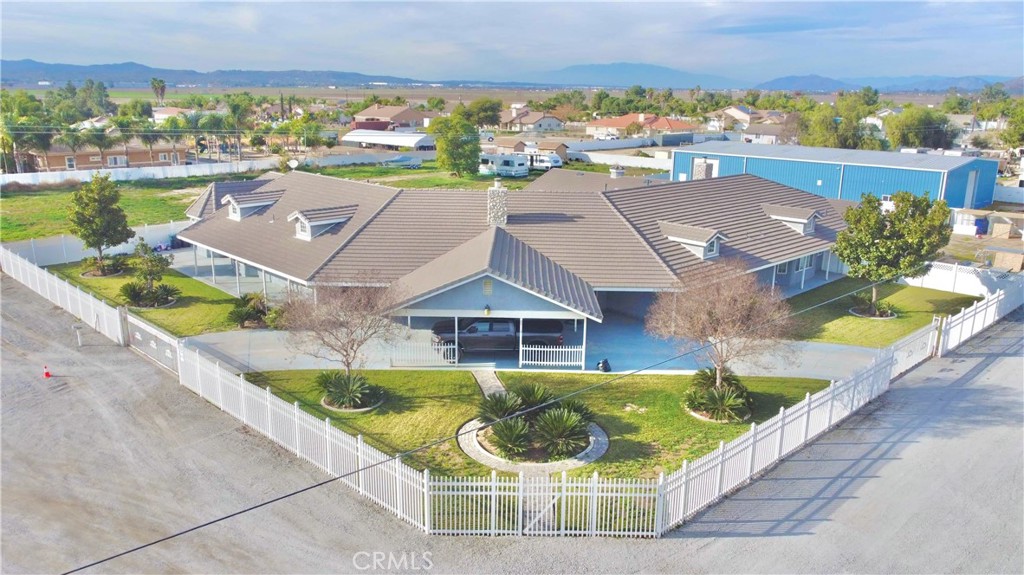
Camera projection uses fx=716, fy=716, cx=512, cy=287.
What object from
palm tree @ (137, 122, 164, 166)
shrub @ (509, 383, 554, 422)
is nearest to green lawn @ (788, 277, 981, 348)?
shrub @ (509, 383, 554, 422)

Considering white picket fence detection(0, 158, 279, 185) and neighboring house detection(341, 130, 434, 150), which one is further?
neighboring house detection(341, 130, 434, 150)

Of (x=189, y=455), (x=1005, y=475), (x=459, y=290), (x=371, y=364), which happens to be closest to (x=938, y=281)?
(x=1005, y=475)

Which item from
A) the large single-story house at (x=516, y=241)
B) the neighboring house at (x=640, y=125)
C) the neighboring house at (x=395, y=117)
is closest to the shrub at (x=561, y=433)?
the large single-story house at (x=516, y=241)

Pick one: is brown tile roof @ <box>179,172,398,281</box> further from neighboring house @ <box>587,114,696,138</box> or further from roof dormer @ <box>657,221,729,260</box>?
neighboring house @ <box>587,114,696,138</box>

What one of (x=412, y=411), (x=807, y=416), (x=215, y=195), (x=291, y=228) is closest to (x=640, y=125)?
(x=215, y=195)

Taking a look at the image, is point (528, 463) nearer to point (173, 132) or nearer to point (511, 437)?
point (511, 437)

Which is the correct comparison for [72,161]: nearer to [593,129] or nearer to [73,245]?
[73,245]
